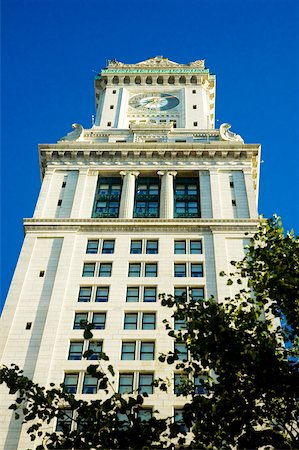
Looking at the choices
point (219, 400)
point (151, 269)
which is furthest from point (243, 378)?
point (151, 269)

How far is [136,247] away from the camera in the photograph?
42281 mm

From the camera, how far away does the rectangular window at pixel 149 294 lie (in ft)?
123

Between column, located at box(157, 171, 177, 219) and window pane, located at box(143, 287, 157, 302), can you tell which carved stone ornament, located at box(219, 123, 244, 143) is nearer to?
column, located at box(157, 171, 177, 219)

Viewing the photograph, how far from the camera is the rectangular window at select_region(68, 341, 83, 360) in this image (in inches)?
1335

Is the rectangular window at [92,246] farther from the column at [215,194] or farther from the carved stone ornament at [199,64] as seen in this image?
the carved stone ornament at [199,64]

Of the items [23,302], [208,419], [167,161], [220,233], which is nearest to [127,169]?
[167,161]

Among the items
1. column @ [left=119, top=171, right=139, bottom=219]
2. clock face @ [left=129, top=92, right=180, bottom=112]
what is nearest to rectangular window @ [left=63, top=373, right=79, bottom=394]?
column @ [left=119, top=171, right=139, bottom=219]

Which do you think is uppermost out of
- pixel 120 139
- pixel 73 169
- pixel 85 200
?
pixel 120 139

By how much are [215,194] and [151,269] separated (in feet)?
34.8

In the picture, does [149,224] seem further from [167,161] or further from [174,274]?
[167,161]

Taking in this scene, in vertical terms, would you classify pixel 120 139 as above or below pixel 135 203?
above

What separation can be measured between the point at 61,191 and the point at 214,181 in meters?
11.9

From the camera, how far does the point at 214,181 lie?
163 ft

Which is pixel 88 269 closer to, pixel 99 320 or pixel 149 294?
pixel 149 294
